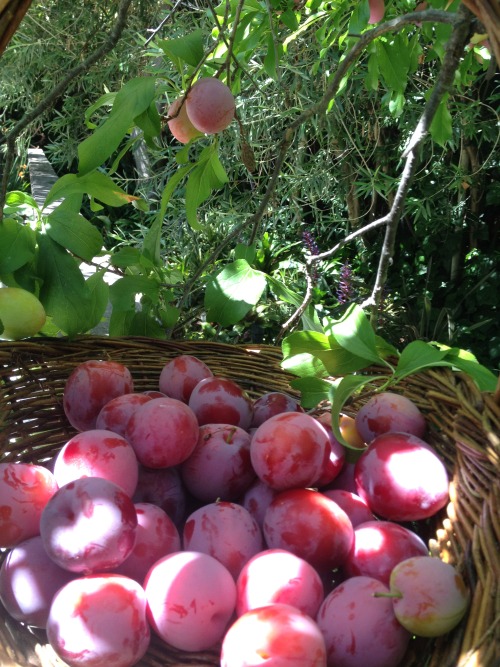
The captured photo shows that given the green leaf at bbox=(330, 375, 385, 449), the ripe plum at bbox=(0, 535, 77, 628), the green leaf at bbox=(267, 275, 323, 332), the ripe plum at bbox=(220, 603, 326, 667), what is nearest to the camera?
the ripe plum at bbox=(220, 603, 326, 667)

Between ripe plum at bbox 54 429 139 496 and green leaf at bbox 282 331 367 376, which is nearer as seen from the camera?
ripe plum at bbox 54 429 139 496

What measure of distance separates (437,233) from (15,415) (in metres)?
2.08

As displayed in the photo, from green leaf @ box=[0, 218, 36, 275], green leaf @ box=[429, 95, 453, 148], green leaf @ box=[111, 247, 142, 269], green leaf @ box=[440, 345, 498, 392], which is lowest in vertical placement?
green leaf @ box=[440, 345, 498, 392]

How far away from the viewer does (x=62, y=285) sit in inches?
33.1

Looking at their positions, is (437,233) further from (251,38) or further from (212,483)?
(212,483)

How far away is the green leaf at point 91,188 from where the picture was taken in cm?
88

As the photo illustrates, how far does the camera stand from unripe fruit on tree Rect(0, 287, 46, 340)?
793 mm

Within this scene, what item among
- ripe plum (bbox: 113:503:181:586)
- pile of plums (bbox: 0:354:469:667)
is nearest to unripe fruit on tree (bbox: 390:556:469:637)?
pile of plums (bbox: 0:354:469:667)

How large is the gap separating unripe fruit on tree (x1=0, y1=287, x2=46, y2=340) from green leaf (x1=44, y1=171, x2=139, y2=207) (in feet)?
0.50

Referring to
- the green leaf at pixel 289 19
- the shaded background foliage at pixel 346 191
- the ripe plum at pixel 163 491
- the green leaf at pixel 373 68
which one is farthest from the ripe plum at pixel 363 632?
the shaded background foliage at pixel 346 191

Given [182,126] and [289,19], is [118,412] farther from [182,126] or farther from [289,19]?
[289,19]

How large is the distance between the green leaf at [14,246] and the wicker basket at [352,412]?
0.10m

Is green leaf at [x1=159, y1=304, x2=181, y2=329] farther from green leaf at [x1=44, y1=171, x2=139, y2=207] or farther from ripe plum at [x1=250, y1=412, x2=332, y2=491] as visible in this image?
ripe plum at [x1=250, y1=412, x2=332, y2=491]

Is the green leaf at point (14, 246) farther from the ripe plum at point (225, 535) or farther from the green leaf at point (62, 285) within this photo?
the ripe plum at point (225, 535)
